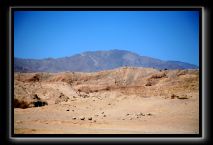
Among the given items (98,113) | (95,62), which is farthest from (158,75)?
(95,62)

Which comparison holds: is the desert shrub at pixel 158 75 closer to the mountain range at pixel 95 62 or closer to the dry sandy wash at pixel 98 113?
the dry sandy wash at pixel 98 113

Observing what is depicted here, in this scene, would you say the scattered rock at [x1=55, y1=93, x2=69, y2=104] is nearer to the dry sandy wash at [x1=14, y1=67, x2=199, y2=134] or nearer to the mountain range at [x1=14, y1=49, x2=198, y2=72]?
the dry sandy wash at [x1=14, y1=67, x2=199, y2=134]

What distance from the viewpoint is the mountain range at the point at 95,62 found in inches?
2704

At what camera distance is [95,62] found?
3501 inches

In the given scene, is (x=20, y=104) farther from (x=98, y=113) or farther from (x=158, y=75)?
(x=158, y=75)

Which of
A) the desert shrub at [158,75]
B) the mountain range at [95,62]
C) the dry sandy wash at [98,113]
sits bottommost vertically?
the dry sandy wash at [98,113]

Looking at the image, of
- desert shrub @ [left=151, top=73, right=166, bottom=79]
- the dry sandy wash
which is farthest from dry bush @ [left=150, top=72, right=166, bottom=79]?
the dry sandy wash

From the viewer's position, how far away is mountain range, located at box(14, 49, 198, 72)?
68688 mm

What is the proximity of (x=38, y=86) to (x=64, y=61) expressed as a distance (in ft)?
218

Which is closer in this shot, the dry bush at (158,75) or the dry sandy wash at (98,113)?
the dry sandy wash at (98,113)

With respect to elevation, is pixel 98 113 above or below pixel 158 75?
below

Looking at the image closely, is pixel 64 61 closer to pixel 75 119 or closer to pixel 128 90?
pixel 128 90

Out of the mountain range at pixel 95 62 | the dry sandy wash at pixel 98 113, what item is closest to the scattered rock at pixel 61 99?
the dry sandy wash at pixel 98 113
